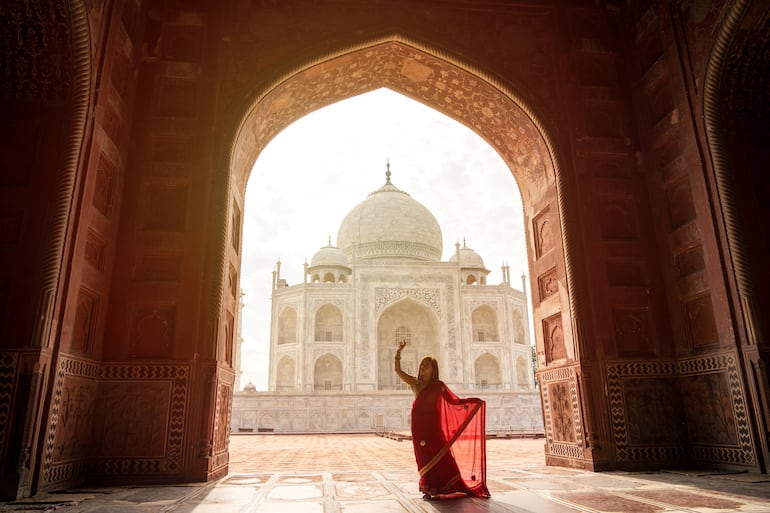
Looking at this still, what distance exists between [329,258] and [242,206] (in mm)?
21085

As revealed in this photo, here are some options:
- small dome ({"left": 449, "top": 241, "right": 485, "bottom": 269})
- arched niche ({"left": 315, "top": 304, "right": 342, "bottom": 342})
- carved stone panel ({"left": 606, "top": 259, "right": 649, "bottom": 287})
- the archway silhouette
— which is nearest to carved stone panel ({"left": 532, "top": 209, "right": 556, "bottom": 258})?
the archway silhouette

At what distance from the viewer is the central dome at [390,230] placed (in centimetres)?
2692

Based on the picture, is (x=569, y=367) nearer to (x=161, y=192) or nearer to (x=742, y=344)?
(x=742, y=344)

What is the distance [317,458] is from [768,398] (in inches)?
200

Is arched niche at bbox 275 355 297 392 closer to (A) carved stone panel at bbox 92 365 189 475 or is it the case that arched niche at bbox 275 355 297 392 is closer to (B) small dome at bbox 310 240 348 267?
(B) small dome at bbox 310 240 348 267

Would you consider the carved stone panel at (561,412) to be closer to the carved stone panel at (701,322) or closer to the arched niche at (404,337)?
the carved stone panel at (701,322)

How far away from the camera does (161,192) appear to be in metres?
5.71

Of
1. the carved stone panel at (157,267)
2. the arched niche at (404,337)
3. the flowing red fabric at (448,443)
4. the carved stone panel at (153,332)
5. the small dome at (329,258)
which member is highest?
the small dome at (329,258)

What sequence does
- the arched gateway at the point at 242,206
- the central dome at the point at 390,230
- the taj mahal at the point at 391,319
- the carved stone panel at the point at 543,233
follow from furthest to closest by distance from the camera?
the central dome at the point at 390,230 < the taj mahal at the point at 391,319 < the carved stone panel at the point at 543,233 < the arched gateway at the point at 242,206

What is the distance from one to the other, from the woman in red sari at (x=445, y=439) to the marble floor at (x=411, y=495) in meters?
0.15

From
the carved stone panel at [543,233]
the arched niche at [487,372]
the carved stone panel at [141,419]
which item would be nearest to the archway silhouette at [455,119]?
the carved stone panel at [543,233]

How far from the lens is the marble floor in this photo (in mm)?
3357

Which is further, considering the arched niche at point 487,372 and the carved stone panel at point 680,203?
the arched niche at point 487,372

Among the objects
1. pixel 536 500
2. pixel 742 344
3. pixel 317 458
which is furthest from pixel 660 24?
pixel 317 458
